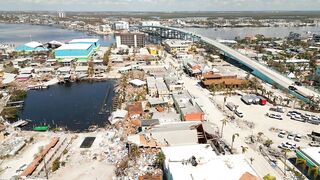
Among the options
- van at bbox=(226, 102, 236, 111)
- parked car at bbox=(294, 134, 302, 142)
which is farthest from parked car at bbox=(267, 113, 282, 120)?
parked car at bbox=(294, 134, 302, 142)

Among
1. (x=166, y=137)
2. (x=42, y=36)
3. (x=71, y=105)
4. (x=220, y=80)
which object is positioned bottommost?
(x=71, y=105)

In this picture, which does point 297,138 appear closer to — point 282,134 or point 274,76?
point 282,134

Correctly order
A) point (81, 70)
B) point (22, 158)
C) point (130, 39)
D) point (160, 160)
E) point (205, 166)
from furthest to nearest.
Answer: point (130, 39), point (81, 70), point (22, 158), point (160, 160), point (205, 166)

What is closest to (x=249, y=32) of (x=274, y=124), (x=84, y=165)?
(x=274, y=124)

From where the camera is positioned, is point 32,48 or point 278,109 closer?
point 278,109

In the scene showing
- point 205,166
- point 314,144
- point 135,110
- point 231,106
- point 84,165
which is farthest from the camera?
point 231,106

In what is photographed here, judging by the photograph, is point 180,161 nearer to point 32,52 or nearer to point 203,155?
point 203,155
